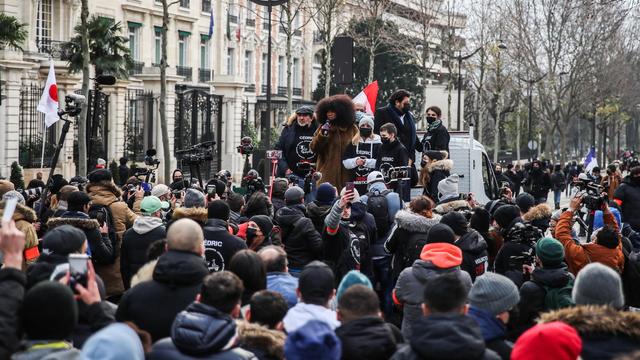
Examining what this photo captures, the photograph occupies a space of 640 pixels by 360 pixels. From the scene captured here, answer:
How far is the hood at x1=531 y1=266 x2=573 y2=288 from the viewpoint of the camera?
777 cm

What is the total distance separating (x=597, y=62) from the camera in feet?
173

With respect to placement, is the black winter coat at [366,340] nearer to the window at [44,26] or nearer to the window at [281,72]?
the window at [44,26]

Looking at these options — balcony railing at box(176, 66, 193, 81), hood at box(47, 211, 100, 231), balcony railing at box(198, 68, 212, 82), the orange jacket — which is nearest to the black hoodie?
the orange jacket

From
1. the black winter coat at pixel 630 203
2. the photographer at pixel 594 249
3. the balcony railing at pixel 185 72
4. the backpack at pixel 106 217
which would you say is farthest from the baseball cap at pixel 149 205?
the balcony railing at pixel 185 72

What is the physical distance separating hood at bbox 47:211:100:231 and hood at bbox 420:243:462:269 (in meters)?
3.04

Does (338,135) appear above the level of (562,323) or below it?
above

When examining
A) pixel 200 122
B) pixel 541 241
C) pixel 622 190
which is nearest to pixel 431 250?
pixel 541 241

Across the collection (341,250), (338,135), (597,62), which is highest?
(597,62)

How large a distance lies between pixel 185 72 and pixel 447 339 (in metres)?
48.7

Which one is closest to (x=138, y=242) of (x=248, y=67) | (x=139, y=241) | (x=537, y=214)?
(x=139, y=241)

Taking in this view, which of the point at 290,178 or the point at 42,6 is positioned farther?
the point at 42,6

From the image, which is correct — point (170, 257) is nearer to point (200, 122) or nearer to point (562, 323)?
point (562, 323)

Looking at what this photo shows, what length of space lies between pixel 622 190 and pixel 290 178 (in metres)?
4.74

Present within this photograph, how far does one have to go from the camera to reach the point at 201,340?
5633 mm
